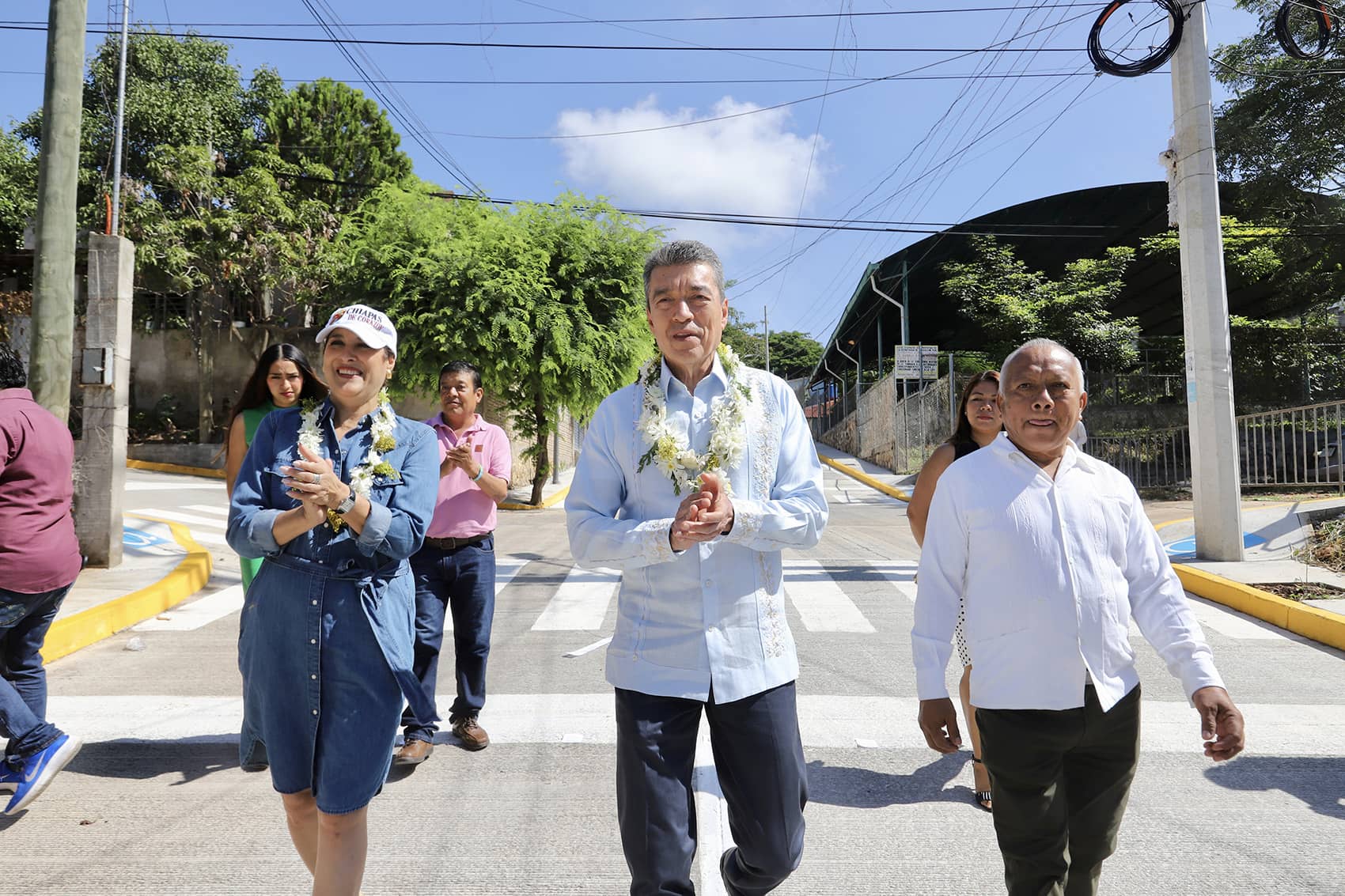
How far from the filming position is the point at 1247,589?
8.30m

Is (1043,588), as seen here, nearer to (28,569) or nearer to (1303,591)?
(28,569)

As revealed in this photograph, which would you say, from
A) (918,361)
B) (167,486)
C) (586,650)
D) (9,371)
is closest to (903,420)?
(918,361)

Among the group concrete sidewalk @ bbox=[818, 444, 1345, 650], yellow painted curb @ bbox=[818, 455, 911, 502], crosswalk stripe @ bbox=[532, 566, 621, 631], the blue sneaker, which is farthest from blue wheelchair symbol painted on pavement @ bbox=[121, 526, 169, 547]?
yellow painted curb @ bbox=[818, 455, 911, 502]

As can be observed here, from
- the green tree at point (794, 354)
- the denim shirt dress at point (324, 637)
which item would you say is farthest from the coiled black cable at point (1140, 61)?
the green tree at point (794, 354)

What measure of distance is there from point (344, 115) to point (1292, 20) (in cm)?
2735

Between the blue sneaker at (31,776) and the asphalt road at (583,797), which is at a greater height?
the blue sneaker at (31,776)

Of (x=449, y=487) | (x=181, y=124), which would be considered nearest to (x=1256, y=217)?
(x=449, y=487)

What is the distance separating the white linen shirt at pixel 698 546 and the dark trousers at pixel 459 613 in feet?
7.46

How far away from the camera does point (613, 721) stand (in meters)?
5.00

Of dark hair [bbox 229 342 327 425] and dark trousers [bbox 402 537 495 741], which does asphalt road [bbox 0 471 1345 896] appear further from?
dark hair [bbox 229 342 327 425]

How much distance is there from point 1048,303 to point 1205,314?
1456 centimetres

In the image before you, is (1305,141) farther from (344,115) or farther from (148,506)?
(344,115)

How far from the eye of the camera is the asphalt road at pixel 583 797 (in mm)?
3227

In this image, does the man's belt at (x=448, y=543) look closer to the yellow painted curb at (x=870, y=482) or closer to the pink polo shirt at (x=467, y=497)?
the pink polo shirt at (x=467, y=497)
